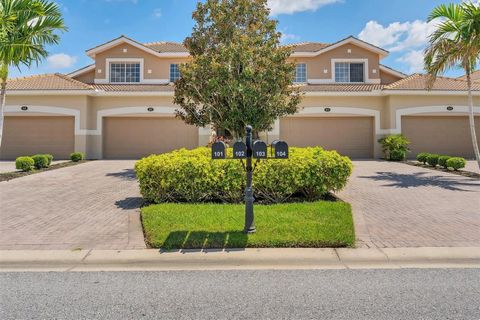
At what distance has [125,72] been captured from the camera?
22172mm

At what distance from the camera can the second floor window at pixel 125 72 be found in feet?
72.7

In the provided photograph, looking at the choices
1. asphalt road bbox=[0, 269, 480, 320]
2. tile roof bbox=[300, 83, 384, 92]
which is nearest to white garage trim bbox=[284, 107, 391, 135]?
tile roof bbox=[300, 83, 384, 92]

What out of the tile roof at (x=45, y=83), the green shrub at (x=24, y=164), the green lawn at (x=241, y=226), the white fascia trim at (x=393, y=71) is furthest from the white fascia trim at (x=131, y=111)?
the white fascia trim at (x=393, y=71)

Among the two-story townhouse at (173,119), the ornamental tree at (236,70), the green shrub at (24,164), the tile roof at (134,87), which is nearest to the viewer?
the ornamental tree at (236,70)

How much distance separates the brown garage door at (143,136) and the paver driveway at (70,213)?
8047 millimetres

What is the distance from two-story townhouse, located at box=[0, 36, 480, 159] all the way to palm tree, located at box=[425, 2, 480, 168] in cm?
618

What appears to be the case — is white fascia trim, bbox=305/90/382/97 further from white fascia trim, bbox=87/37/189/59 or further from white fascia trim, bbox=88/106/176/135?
white fascia trim, bbox=87/37/189/59

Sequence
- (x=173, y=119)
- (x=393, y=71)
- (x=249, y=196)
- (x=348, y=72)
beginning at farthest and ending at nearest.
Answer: (x=393, y=71) → (x=348, y=72) → (x=173, y=119) → (x=249, y=196)

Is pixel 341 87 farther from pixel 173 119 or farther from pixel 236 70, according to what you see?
pixel 236 70

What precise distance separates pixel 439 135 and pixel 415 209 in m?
14.9

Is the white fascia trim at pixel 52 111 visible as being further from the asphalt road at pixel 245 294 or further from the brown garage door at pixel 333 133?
the asphalt road at pixel 245 294

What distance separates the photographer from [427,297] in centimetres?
376

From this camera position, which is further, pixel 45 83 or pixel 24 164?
pixel 45 83

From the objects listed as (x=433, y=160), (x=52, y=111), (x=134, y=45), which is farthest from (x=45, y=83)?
(x=433, y=160)
